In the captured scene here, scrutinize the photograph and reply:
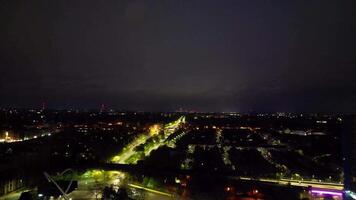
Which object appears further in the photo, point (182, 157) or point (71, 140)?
point (71, 140)

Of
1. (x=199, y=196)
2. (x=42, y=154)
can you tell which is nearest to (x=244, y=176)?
(x=199, y=196)

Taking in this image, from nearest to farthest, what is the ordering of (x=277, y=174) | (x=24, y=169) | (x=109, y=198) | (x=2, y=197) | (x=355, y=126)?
(x=109, y=198) → (x=2, y=197) → (x=355, y=126) → (x=24, y=169) → (x=277, y=174)

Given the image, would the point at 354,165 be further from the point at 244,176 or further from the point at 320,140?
the point at 320,140

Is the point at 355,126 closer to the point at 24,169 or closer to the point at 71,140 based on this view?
the point at 24,169

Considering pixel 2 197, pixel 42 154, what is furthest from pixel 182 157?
pixel 2 197

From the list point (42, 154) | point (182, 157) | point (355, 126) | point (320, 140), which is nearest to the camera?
point (355, 126)

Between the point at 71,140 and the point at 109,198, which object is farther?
the point at 71,140

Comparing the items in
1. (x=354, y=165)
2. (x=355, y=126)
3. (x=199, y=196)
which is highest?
(x=355, y=126)

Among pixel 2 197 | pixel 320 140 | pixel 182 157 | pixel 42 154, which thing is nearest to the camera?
pixel 2 197

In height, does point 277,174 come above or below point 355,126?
below
